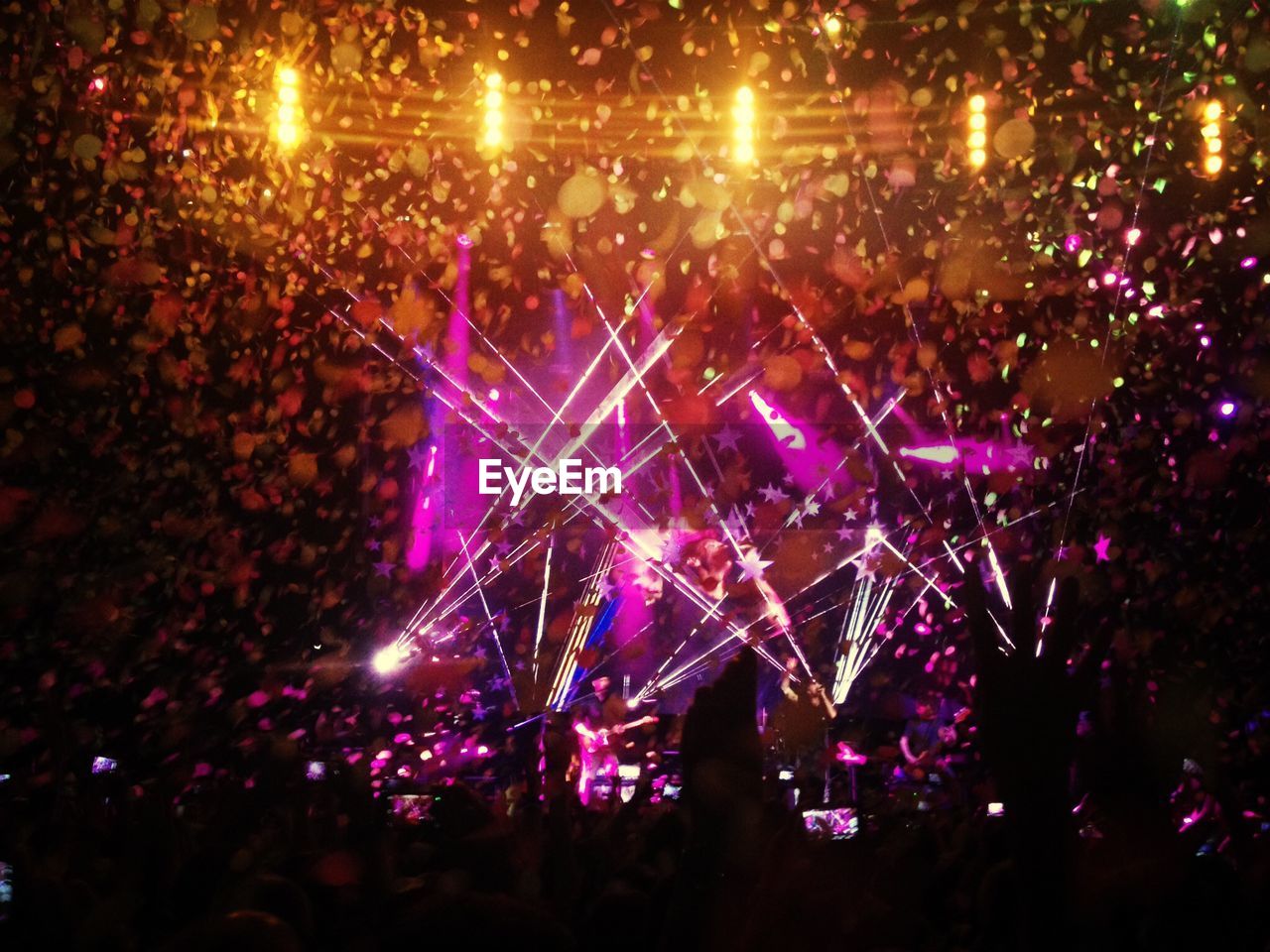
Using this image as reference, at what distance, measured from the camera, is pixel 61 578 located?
509 centimetres

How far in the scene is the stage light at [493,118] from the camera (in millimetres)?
5664

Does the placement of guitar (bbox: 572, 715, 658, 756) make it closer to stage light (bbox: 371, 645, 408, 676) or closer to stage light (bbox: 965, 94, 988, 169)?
stage light (bbox: 371, 645, 408, 676)

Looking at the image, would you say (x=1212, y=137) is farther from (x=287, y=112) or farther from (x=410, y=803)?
(x=410, y=803)

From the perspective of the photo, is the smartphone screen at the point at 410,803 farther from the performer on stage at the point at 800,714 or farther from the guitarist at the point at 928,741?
the performer on stage at the point at 800,714

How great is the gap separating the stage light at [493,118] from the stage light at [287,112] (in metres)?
0.97

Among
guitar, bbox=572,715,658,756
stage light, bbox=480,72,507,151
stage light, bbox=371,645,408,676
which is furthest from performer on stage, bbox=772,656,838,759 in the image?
stage light, bbox=480,72,507,151

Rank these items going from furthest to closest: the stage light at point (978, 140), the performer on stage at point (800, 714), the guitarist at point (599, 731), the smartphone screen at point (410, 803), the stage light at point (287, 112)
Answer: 1. the performer on stage at point (800, 714)
2. the guitarist at point (599, 731)
3. the stage light at point (978, 140)
4. the stage light at point (287, 112)
5. the smartphone screen at point (410, 803)

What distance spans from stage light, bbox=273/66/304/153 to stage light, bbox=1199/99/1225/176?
14.5 feet

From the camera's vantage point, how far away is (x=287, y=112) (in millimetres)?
5305

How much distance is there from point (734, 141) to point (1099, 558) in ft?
10.1

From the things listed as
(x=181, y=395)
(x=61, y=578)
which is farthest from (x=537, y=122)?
(x=61, y=578)

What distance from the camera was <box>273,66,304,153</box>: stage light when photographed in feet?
17.1

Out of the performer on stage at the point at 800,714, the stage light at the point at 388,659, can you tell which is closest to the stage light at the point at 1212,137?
the performer on stage at the point at 800,714

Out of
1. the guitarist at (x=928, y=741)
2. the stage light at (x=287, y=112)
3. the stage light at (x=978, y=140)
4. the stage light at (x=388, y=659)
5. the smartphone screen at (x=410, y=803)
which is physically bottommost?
the smartphone screen at (x=410, y=803)
